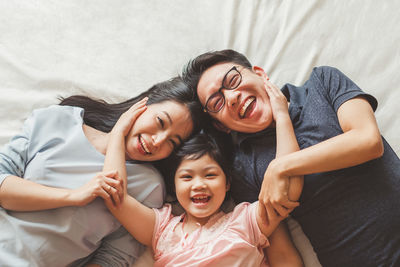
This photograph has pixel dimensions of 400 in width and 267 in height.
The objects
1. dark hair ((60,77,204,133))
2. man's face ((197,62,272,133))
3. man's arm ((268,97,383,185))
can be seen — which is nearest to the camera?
man's arm ((268,97,383,185))

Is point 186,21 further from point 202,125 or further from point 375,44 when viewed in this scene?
point 375,44

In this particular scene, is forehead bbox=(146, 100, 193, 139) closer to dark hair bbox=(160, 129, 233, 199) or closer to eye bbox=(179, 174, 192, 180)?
dark hair bbox=(160, 129, 233, 199)

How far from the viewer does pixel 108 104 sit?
1.47m

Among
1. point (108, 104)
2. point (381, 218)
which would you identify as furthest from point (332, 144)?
A: point (108, 104)

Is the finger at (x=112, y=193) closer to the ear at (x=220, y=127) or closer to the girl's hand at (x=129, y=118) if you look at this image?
the girl's hand at (x=129, y=118)

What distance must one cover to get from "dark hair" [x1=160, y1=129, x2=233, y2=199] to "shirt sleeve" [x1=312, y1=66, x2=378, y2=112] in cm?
42

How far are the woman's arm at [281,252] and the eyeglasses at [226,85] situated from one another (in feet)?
1.62

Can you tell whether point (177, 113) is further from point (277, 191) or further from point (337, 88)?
point (337, 88)

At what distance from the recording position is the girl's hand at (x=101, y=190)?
1.11 metres

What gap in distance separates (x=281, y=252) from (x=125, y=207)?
56 centimetres

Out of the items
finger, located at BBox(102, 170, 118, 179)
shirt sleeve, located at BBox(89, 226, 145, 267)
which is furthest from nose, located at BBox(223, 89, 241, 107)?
shirt sleeve, located at BBox(89, 226, 145, 267)

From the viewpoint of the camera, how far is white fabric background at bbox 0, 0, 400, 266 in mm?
1469

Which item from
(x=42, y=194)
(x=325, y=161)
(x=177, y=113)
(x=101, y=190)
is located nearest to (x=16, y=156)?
(x=42, y=194)

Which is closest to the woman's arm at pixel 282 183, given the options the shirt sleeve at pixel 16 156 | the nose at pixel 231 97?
the nose at pixel 231 97
